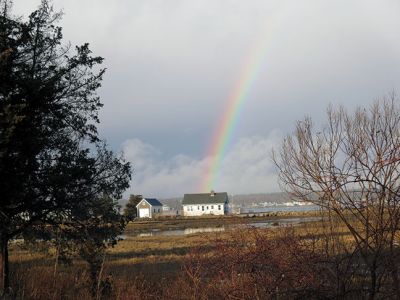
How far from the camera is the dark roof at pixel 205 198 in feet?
369

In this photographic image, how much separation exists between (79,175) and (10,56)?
324cm

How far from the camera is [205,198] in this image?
11369 centimetres

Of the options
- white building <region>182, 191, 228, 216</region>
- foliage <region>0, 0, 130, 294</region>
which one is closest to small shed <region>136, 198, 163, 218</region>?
white building <region>182, 191, 228, 216</region>

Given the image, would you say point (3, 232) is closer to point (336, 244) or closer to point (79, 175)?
point (79, 175)

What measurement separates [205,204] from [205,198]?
143 centimetres

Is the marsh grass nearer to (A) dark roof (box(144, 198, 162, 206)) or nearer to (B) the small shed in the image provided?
(B) the small shed

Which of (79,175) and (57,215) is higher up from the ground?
(79,175)

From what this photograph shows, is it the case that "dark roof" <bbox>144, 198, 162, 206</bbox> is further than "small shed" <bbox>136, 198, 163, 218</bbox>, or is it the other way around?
"dark roof" <bbox>144, 198, 162, 206</bbox>

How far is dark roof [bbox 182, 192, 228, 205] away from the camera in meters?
112

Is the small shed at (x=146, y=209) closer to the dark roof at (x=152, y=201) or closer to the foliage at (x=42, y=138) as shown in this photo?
the dark roof at (x=152, y=201)

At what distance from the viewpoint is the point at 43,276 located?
33.2 ft

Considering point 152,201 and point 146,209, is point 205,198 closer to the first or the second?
point 146,209

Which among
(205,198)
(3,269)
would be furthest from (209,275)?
(205,198)

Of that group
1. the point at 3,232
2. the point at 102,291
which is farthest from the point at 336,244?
the point at 3,232
